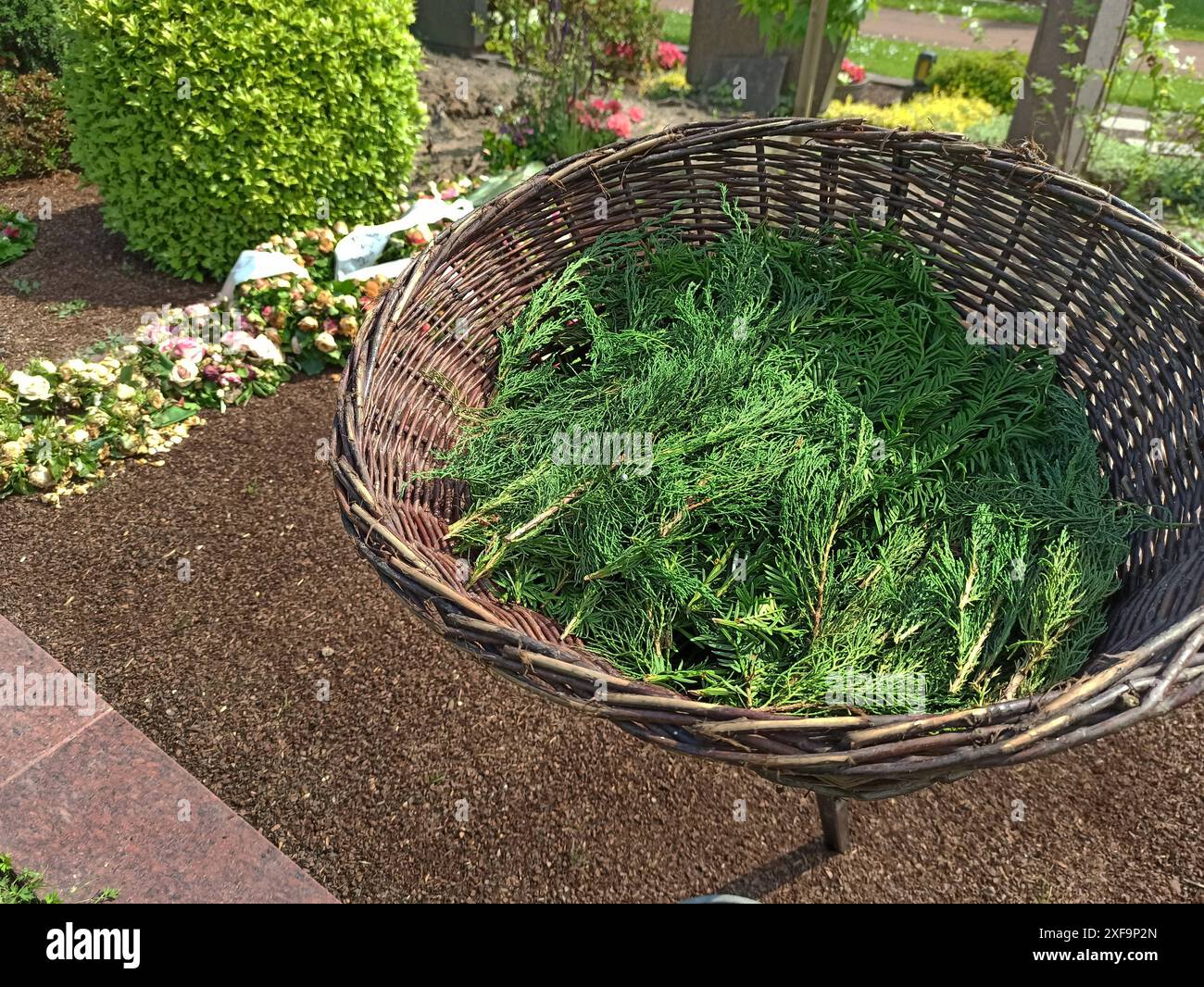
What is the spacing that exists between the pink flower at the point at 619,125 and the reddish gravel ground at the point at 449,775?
148 inches

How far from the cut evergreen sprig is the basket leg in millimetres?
504

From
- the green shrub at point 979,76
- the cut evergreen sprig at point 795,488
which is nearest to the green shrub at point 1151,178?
the green shrub at point 979,76

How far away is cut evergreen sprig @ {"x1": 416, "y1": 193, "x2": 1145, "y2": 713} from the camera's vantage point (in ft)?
5.80

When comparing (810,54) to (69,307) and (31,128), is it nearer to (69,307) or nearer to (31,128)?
(69,307)

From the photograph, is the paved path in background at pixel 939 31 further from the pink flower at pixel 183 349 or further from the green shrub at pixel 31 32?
the pink flower at pixel 183 349

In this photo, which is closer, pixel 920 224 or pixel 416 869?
pixel 416 869

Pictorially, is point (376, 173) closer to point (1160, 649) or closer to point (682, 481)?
point (682, 481)

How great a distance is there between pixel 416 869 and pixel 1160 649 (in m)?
1.79

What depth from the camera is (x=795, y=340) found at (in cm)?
239

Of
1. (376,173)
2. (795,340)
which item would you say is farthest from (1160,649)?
(376,173)

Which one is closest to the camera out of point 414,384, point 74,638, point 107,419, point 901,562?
point 901,562

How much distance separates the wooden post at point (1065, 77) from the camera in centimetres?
564

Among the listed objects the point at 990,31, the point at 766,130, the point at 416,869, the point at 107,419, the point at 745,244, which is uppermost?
the point at 990,31

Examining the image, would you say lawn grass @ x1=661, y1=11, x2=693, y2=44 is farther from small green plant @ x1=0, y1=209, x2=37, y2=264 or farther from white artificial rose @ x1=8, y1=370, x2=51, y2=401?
white artificial rose @ x1=8, y1=370, x2=51, y2=401
